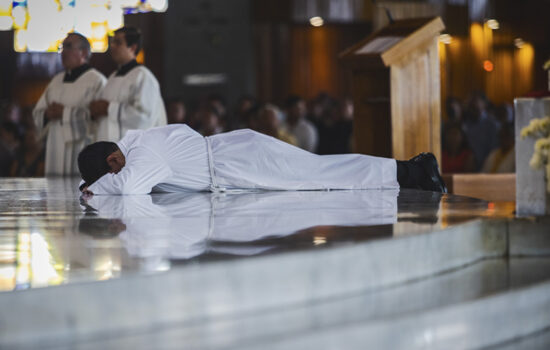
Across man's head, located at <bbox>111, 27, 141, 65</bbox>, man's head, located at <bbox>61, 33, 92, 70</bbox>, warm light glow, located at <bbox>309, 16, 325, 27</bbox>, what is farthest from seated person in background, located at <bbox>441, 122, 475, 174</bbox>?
warm light glow, located at <bbox>309, 16, 325, 27</bbox>

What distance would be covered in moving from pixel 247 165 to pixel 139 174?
0.76m

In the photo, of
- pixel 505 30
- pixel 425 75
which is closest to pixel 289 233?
pixel 425 75

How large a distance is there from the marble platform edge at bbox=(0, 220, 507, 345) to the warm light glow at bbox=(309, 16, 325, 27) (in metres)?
14.6

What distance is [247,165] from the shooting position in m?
5.80

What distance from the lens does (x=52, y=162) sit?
9352 mm

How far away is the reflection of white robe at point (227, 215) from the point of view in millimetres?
3321

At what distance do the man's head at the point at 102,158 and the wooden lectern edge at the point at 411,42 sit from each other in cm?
243

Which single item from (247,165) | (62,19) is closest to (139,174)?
(247,165)

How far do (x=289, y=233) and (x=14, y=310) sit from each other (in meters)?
1.35

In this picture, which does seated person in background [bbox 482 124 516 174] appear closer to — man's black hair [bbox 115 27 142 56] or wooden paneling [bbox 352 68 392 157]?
wooden paneling [bbox 352 68 392 157]

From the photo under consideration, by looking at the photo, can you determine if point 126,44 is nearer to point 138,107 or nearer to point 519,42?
point 138,107

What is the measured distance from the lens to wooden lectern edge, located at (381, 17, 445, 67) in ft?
22.5

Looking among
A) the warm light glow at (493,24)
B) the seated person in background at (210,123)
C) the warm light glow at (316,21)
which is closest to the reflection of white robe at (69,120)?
the seated person in background at (210,123)

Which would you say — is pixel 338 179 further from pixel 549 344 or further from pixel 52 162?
pixel 52 162
